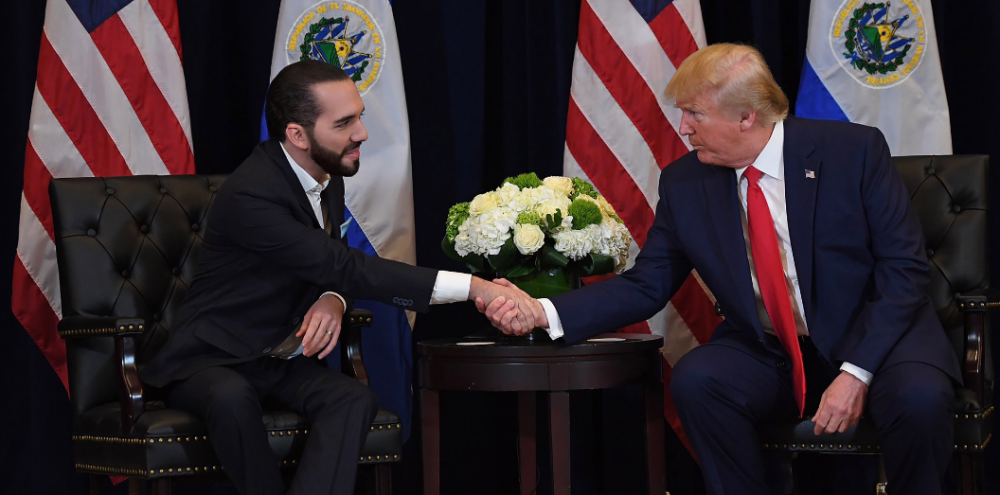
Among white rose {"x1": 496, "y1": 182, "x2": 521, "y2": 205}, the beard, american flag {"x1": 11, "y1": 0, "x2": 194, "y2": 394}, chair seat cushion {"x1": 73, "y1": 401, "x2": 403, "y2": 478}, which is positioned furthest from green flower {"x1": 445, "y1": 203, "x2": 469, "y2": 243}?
american flag {"x1": 11, "y1": 0, "x2": 194, "y2": 394}

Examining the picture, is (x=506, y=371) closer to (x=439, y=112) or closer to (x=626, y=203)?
(x=626, y=203)

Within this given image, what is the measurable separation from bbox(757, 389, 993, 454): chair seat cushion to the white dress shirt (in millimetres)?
363

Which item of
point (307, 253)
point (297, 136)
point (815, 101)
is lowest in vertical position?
point (307, 253)

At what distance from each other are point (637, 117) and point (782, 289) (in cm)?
130

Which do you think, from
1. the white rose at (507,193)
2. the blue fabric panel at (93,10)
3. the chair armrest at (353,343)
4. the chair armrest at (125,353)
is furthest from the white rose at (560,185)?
the blue fabric panel at (93,10)

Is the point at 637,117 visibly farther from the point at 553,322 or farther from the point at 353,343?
the point at 353,343

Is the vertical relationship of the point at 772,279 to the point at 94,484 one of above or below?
above

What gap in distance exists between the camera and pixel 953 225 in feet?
11.5

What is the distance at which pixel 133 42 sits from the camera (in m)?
4.02

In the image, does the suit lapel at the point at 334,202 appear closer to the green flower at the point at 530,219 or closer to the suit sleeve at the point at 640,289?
the green flower at the point at 530,219

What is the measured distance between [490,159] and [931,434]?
96.8 inches

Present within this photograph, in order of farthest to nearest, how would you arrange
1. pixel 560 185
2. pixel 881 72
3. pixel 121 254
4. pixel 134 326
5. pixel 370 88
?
pixel 370 88 → pixel 881 72 → pixel 121 254 → pixel 560 185 → pixel 134 326

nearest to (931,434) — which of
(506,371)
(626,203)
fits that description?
(506,371)

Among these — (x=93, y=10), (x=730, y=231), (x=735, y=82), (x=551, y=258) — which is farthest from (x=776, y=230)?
(x=93, y=10)
